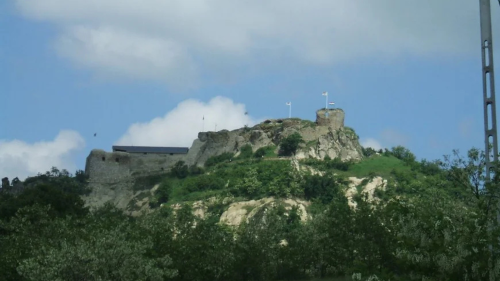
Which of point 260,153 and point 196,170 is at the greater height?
point 260,153

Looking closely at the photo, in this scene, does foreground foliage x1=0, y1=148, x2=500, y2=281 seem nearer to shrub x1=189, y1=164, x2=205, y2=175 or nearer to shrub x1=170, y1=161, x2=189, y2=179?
shrub x1=170, y1=161, x2=189, y2=179

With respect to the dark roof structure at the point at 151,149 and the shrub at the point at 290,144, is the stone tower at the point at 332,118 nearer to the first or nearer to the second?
the shrub at the point at 290,144

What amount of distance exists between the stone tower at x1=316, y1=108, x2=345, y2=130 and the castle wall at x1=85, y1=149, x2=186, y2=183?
2555 centimetres

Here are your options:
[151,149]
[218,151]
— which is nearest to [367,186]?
[218,151]

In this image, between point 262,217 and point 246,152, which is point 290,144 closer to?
point 246,152

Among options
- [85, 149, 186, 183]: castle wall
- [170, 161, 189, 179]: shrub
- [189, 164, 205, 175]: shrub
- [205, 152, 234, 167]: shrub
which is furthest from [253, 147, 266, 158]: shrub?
[85, 149, 186, 183]: castle wall

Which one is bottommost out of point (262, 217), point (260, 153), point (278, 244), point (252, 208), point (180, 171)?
point (278, 244)

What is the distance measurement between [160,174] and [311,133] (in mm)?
25528

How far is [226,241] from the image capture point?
6288 cm

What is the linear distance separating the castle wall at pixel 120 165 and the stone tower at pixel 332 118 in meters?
25.6

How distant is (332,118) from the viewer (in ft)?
479

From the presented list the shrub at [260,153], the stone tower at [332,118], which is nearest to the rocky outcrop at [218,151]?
the stone tower at [332,118]

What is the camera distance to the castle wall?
14502 cm

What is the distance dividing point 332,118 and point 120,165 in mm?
35709
